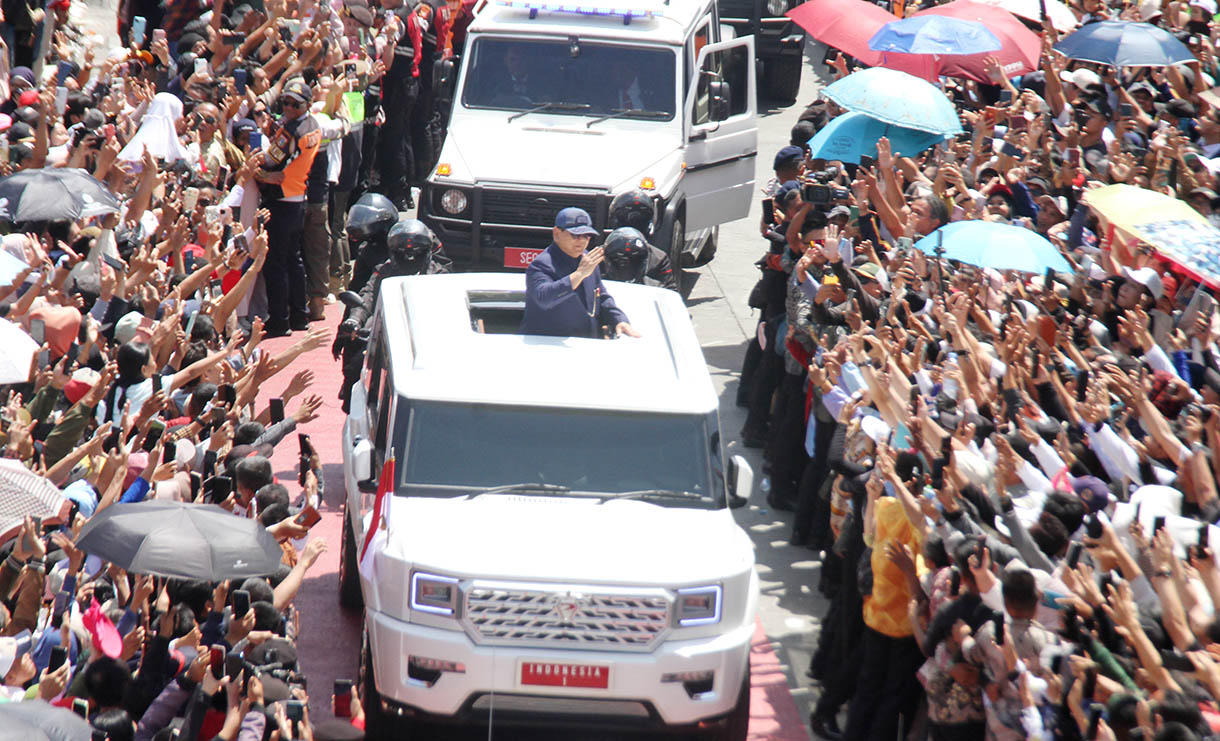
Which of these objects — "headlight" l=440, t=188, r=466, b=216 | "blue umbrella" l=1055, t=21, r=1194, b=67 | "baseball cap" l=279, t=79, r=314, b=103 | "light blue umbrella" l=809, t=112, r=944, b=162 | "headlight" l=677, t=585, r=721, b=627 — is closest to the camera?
"headlight" l=677, t=585, r=721, b=627

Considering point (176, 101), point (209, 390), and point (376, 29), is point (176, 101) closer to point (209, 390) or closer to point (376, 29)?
point (209, 390)

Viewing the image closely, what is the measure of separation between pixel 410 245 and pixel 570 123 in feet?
13.6

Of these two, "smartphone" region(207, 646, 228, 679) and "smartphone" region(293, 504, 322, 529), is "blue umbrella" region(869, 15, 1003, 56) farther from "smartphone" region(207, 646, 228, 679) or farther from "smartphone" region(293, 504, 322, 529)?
"smartphone" region(207, 646, 228, 679)

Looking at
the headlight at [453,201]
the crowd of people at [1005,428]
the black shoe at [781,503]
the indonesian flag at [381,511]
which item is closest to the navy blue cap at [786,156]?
the crowd of people at [1005,428]

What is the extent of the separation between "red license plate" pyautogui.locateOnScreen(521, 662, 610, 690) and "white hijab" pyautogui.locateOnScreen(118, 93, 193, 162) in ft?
20.1

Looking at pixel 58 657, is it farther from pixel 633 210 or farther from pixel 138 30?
pixel 138 30

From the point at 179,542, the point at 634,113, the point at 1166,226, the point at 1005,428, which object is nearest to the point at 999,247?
the point at 1166,226

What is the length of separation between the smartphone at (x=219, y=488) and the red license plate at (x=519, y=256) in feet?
21.8

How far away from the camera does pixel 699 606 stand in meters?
7.42

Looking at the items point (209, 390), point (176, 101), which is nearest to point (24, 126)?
point (176, 101)

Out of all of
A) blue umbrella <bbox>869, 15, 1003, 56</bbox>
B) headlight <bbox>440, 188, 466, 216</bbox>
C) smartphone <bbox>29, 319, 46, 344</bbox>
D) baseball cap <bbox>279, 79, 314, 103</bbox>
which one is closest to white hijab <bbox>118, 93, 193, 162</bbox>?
baseball cap <bbox>279, 79, 314, 103</bbox>

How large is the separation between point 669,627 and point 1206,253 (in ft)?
10.4

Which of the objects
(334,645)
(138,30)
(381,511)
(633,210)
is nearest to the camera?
(381,511)

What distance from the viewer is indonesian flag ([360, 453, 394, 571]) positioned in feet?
25.0
